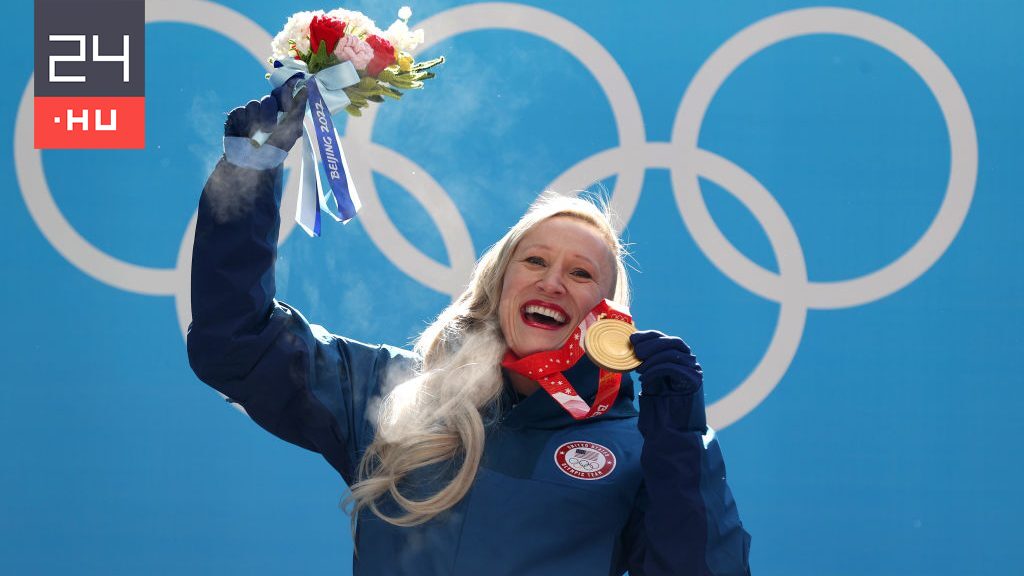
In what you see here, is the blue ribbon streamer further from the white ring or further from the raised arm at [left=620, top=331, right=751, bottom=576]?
the white ring

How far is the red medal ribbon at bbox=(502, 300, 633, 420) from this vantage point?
7.14ft

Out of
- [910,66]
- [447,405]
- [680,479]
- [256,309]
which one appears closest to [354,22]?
[256,309]

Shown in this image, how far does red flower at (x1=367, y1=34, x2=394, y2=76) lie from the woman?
0.18 metres

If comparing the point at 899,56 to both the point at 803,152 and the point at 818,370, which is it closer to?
the point at 803,152

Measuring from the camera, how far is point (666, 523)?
196cm

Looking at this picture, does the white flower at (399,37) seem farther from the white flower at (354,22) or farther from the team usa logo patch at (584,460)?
the team usa logo patch at (584,460)

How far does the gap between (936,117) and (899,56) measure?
8.8 inches

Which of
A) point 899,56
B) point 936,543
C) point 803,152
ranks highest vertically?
point 899,56

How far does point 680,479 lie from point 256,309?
820 mm

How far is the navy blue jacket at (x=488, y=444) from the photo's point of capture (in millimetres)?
1959

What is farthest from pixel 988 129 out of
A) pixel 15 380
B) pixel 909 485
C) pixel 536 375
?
pixel 15 380

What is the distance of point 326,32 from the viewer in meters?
2.14

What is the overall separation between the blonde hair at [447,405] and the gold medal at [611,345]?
27 cm

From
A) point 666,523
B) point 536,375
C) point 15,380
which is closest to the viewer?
point 666,523
